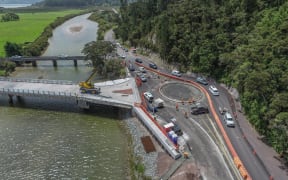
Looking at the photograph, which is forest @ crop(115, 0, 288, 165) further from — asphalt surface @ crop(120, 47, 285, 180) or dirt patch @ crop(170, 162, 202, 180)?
dirt patch @ crop(170, 162, 202, 180)

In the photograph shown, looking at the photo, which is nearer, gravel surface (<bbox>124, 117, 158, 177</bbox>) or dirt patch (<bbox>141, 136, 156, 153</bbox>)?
gravel surface (<bbox>124, 117, 158, 177</bbox>)

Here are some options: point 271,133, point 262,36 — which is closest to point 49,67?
point 262,36

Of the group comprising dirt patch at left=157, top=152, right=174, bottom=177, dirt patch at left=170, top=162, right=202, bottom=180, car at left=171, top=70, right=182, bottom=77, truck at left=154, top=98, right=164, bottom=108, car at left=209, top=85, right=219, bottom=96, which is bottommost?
dirt patch at left=157, top=152, right=174, bottom=177

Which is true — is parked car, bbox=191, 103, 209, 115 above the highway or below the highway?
above

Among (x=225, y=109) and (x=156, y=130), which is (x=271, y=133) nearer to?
(x=225, y=109)

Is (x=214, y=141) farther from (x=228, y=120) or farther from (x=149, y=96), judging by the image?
(x=149, y=96)

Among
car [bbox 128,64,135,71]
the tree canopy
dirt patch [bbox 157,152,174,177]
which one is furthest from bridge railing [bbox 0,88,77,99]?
dirt patch [bbox 157,152,174,177]
